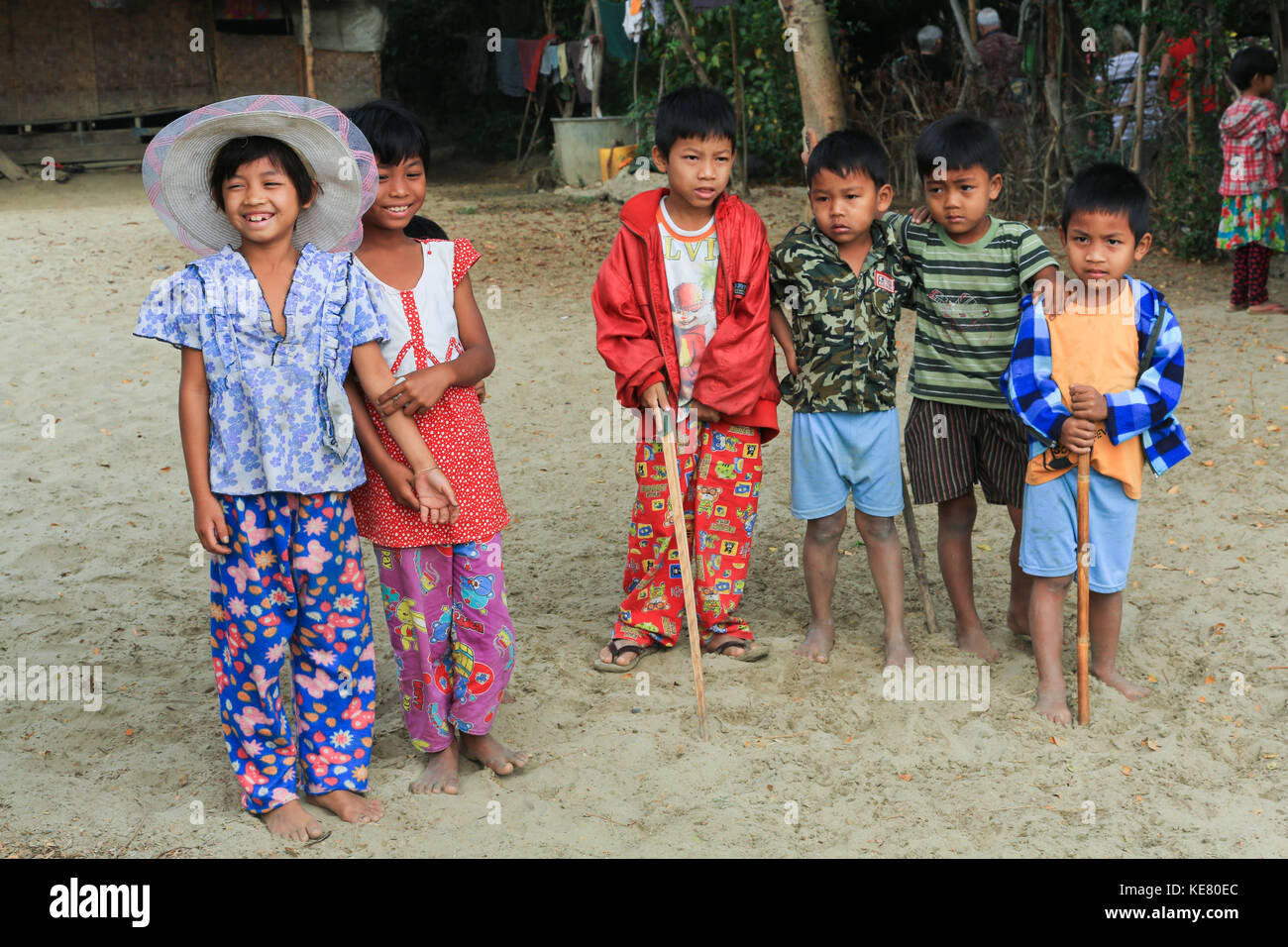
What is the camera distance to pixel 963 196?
10.5 feet

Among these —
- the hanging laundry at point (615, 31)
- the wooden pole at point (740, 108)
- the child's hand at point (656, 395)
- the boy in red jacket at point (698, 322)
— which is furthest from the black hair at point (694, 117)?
the hanging laundry at point (615, 31)

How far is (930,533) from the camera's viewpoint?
4.53 m

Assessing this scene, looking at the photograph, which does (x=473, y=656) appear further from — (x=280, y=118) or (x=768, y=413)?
(x=280, y=118)

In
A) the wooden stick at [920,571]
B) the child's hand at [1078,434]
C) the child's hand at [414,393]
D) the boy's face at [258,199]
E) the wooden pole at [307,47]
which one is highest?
Result: the wooden pole at [307,47]

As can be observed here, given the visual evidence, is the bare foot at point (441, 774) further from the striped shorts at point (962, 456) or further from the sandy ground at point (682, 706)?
the striped shorts at point (962, 456)

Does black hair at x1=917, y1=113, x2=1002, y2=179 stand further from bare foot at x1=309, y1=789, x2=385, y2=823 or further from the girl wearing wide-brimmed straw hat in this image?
bare foot at x1=309, y1=789, x2=385, y2=823

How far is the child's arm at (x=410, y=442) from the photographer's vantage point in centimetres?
271

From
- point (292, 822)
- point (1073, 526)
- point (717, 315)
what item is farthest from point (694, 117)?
point (292, 822)

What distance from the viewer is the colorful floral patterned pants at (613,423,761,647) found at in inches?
136

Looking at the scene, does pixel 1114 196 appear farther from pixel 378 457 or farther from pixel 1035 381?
pixel 378 457

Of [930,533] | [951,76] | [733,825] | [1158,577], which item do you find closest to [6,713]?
[733,825]

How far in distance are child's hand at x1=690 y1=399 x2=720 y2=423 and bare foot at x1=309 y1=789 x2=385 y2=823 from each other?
53.9 inches

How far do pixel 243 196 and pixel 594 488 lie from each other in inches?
108

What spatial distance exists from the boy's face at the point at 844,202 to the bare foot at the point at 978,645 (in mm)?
1234
